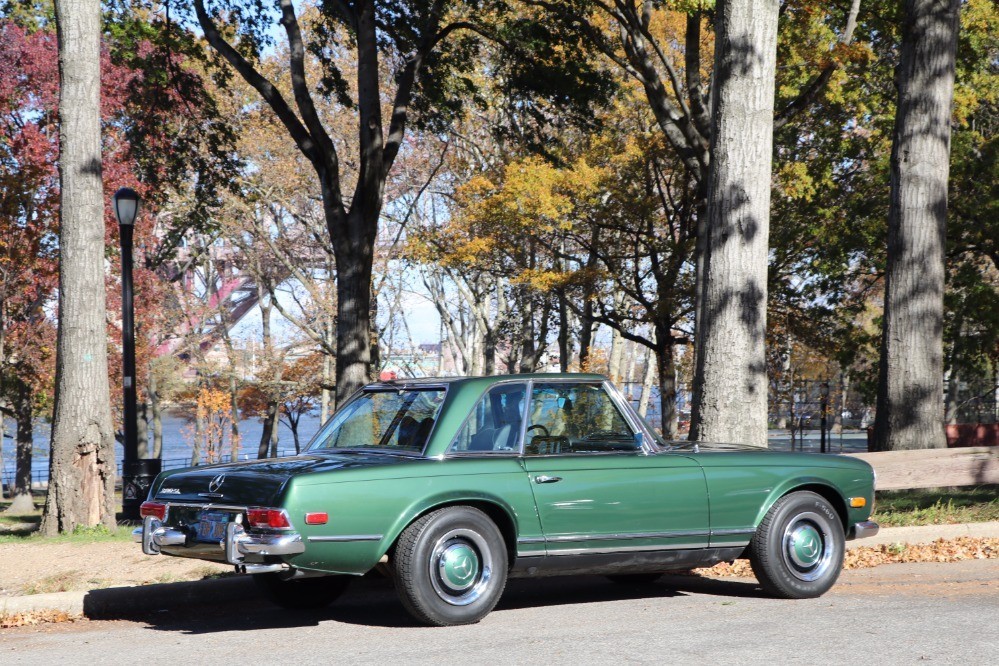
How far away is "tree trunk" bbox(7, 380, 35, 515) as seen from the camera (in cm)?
2778

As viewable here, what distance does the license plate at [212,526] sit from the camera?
6574mm

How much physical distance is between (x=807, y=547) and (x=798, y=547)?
0.28 ft

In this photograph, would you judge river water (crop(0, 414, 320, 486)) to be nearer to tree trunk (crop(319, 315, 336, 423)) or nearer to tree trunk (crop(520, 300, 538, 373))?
tree trunk (crop(319, 315, 336, 423))

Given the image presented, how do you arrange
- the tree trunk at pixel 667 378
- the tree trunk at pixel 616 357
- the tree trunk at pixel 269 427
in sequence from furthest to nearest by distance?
the tree trunk at pixel 269 427 → the tree trunk at pixel 616 357 → the tree trunk at pixel 667 378

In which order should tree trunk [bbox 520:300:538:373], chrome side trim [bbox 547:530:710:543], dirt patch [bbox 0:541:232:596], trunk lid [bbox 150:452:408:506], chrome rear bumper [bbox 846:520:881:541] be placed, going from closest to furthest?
trunk lid [bbox 150:452:408:506] → chrome side trim [bbox 547:530:710:543] → chrome rear bumper [bbox 846:520:881:541] → dirt patch [bbox 0:541:232:596] → tree trunk [bbox 520:300:538:373]

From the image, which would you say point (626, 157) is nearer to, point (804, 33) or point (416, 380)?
point (804, 33)

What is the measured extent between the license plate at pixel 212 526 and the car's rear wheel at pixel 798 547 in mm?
3621

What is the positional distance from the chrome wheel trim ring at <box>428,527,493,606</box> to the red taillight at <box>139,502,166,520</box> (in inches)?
68.5

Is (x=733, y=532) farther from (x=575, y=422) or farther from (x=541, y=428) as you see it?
(x=541, y=428)

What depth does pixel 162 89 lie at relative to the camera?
1902 cm

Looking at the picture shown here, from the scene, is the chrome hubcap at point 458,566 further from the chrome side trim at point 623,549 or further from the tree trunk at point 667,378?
the tree trunk at point 667,378

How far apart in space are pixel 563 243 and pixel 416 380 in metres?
24.7


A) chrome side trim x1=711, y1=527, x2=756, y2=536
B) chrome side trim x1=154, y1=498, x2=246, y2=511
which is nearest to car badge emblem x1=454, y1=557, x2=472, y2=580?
chrome side trim x1=154, y1=498, x2=246, y2=511

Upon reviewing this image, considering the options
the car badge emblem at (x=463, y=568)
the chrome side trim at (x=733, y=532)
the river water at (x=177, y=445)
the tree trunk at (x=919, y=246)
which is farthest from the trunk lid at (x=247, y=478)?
the river water at (x=177, y=445)
